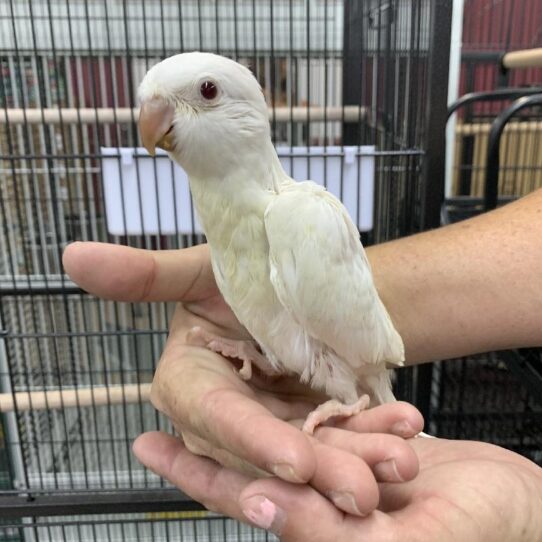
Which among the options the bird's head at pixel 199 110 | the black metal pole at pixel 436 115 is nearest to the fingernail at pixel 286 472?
the bird's head at pixel 199 110

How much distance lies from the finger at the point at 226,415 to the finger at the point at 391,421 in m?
0.09

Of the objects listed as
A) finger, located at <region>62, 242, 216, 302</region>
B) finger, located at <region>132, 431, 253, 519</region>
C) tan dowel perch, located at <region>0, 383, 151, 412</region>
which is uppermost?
finger, located at <region>62, 242, 216, 302</region>

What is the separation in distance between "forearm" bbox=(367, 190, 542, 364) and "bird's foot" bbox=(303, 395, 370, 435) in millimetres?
174

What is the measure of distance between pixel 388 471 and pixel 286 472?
0.07 meters

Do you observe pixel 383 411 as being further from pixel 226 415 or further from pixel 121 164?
pixel 121 164

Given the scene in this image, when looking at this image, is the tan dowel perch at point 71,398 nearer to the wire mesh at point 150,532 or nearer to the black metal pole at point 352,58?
the wire mesh at point 150,532

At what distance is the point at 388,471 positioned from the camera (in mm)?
372

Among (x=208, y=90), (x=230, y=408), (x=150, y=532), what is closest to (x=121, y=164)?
(x=208, y=90)

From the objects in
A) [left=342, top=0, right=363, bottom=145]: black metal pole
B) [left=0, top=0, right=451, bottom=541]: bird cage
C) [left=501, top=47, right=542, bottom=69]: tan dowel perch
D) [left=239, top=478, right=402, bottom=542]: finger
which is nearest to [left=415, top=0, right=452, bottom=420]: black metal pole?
[left=0, top=0, right=451, bottom=541]: bird cage

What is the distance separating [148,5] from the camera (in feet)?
3.43

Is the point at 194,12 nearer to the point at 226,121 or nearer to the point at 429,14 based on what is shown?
the point at 429,14

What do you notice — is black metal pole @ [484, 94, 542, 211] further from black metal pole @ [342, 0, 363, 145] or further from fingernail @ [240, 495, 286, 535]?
fingernail @ [240, 495, 286, 535]

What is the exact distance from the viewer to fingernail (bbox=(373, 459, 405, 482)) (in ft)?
1.22

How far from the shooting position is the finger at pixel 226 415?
1.15 ft
